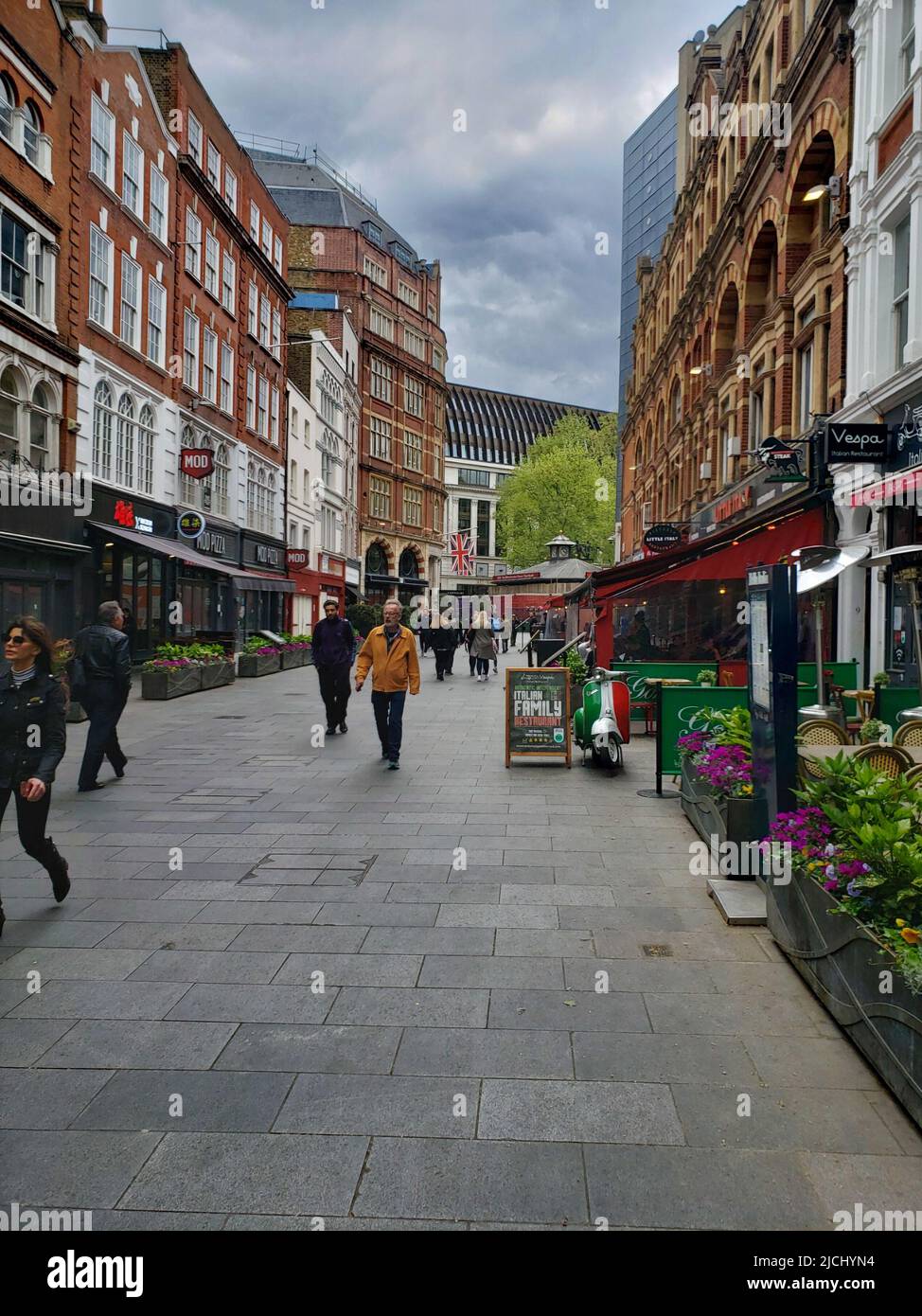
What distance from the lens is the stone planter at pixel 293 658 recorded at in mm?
26844

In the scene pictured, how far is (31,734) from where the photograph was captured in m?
5.22

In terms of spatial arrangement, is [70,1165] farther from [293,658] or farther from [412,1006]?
[293,658]

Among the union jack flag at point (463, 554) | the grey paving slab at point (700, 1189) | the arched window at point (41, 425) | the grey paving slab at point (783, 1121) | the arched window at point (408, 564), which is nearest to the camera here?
the grey paving slab at point (700, 1189)

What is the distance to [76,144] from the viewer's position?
19219 mm

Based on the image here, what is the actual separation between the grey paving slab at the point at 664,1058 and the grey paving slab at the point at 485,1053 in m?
0.09

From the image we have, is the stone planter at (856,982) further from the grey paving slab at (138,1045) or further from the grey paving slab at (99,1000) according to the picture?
the grey paving slab at (99,1000)

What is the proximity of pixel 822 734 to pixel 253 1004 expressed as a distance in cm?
581

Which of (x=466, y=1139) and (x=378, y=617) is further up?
(x=378, y=617)

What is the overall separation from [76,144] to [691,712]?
18.3m

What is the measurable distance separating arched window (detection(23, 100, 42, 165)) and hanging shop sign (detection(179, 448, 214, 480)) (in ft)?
27.5

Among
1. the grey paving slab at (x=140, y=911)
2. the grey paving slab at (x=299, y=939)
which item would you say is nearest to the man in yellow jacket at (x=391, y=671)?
the grey paving slab at (x=140, y=911)

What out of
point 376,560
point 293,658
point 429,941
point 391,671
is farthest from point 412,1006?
point 376,560
